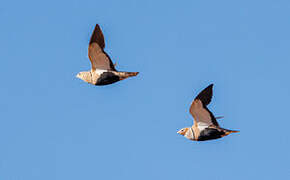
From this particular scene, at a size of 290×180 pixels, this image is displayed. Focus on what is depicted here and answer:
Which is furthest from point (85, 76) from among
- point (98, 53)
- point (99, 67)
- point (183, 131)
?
point (183, 131)

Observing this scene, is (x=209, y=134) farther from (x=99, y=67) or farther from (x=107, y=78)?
(x=99, y=67)

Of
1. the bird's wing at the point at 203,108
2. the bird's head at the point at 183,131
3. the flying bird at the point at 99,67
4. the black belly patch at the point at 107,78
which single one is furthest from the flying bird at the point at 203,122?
the black belly patch at the point at 107,78

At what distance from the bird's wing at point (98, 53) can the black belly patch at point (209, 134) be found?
222 inches

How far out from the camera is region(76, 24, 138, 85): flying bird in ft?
181

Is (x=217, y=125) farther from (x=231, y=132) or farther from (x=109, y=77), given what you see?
(x=109, y=77)

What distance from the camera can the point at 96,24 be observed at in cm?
5488

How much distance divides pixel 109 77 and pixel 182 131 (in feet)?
16.4

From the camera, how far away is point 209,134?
56562 mm

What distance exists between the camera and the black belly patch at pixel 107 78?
5662cm

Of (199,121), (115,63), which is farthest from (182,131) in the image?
(115,63)

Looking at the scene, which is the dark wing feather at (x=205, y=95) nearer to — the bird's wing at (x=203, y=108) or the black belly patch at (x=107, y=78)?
the bird's wing at (x=203, y=108)

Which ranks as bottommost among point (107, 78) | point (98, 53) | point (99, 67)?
point (107, 78)

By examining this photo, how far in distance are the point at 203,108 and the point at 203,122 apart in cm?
122

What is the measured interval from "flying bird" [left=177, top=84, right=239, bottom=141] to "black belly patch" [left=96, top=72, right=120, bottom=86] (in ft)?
13.8
